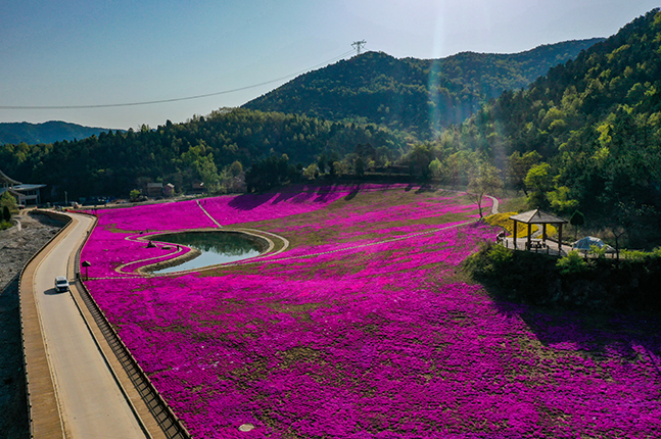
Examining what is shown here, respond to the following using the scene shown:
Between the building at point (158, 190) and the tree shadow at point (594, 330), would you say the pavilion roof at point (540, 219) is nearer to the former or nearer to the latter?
the tree shadow at point (594, 330)

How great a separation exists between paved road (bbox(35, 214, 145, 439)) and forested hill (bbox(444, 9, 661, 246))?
38280 millimetres

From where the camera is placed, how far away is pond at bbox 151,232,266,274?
4812 centimetres

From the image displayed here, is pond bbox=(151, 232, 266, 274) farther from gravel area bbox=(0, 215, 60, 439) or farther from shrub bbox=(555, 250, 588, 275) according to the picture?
shrub bbox=(555, 250, 588, 275)

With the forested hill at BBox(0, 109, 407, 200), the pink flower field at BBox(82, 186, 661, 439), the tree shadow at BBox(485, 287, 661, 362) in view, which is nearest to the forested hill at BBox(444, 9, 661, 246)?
the pink flower field at BBox(82, 186, 661, 439)

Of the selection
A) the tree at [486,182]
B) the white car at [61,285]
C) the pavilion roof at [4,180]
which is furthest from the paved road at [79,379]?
the pavilion roof at [4,180]

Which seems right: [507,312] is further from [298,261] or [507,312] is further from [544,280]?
[298,261]

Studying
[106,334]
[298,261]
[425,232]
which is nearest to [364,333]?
[106,334]

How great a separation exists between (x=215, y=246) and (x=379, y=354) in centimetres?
4215

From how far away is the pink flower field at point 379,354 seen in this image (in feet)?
53.8

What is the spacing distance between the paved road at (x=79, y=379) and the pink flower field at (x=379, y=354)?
7.26ft

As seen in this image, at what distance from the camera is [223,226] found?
235ft

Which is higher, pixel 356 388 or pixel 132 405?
pixel 132 405

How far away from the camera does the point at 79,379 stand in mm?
18672

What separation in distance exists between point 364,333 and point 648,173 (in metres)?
30.4
